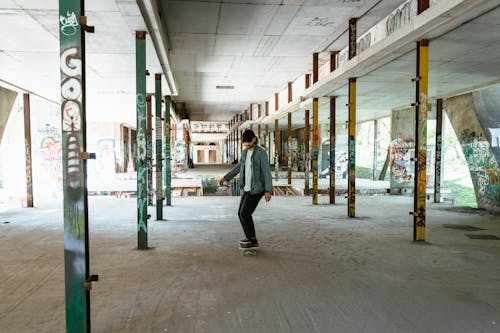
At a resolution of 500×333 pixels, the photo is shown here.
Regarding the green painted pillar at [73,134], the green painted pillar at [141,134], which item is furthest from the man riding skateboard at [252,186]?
the green painted pillar at [73,134]

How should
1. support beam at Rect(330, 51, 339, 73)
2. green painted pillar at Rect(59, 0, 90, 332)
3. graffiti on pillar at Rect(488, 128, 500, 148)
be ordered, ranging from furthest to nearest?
support beam at Rect(330, 51, 339, 73)
graffiti on pillar at Rect(488, 128, 500, 148)
green painted pillar at Rect(59, 0, 90, 332)

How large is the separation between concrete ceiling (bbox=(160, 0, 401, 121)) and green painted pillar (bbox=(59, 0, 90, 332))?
4.52 meters

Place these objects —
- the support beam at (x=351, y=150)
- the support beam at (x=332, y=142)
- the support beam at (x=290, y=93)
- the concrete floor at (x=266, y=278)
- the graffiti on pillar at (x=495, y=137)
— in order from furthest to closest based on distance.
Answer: the support beam at (x=290, y=93), the support beam at (x=332, y=142), the graffiti on pillar at (x=495, y=137), the support beam at (x=351, y=150), the concrete floor at (x=266, y=278)

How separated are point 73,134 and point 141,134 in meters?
3.16

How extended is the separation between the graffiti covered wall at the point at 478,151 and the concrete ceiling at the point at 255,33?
435 centimetres

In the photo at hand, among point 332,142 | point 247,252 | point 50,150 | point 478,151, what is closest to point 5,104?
point 50,150

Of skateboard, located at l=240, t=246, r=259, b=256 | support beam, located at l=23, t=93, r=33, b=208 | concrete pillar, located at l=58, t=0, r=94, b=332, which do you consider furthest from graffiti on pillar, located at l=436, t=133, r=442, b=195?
support beam, located at l=23, t=93, r=33, b=208

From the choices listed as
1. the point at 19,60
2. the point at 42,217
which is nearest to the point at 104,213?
the point at 42,217

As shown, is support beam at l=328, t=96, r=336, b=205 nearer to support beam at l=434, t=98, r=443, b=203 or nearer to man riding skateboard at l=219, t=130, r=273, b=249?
support beam at l=434, t=98, r=443, b=203

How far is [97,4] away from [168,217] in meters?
5.16

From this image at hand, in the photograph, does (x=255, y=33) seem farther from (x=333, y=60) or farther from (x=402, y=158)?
(x=402, y=158)

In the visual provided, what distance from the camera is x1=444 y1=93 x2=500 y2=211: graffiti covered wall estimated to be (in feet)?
31.6

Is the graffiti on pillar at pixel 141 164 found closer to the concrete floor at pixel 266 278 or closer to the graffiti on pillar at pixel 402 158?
the concrete floor at pixel 266 278

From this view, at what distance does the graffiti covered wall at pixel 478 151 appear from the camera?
9.63m
